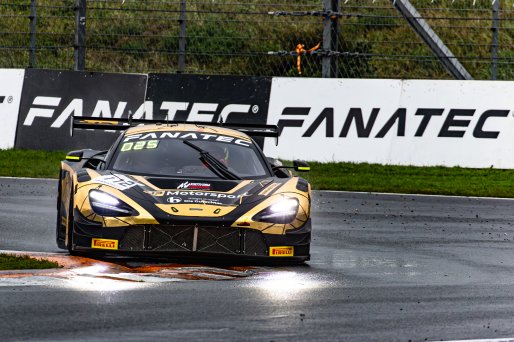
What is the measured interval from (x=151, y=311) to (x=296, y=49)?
1435cm

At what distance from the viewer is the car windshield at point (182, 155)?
39.0 feet

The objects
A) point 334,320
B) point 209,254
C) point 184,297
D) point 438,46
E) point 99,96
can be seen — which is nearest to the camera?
point 334,320

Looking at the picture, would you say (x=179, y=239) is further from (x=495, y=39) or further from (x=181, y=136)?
(x=495, y=39)

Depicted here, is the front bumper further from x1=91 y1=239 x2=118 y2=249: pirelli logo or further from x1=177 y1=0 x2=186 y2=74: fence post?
x1=177 y1=0 x2=186 y2=74: fence post

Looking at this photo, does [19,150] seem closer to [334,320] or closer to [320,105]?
[320,105]

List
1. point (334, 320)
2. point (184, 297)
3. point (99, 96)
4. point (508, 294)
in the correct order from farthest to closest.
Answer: point (99, 96) → point (508, 294) → point (184, 297) → point (334, 320)

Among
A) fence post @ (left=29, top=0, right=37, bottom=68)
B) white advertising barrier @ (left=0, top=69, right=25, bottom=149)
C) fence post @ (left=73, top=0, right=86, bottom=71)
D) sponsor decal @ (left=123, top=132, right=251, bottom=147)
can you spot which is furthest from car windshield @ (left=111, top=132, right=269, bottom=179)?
fence post @ (left=29, top=0, right=37, bottom=68)

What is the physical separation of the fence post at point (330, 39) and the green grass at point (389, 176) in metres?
1.98

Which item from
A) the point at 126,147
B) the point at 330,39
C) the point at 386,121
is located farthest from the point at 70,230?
the point at 330,39

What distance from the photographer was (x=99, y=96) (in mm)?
21531

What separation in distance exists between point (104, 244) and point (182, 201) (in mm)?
717

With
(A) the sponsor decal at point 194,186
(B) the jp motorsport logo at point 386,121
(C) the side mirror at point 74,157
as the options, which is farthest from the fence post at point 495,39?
(A) the sponsor decal at point 194,186

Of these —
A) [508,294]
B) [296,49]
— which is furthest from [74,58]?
[508,294]

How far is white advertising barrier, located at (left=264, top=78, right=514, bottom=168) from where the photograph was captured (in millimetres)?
20250
